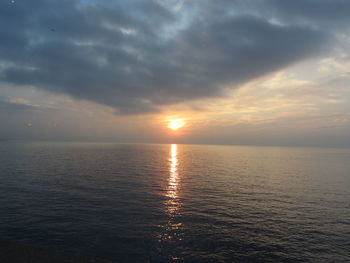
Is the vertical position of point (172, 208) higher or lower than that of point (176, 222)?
lower

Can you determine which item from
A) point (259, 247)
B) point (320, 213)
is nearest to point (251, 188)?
point (320, 213)

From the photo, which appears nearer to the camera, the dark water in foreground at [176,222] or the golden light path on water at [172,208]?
the dark water in foreground at [176,222]

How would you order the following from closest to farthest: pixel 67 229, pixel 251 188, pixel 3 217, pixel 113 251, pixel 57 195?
pixel 113 251
pixel 67 229
pixel 3 217
pixel 57 195
pixel 251 188

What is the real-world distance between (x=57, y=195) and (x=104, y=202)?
10577mm

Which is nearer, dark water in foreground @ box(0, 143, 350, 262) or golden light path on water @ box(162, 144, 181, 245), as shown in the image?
dark water in foreground @ box(0, 143, 350, 262)

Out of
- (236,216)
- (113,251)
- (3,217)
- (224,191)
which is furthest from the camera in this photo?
(224,191)

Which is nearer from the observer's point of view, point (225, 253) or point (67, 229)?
point (225, 253)

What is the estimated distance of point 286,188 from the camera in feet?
194

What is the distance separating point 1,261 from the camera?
Answer: 12922 mm

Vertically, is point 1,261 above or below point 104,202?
above

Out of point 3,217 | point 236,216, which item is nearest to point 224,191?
point 236,216

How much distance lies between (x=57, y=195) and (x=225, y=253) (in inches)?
1334

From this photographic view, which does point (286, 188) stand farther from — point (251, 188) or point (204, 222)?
point (204, 222)

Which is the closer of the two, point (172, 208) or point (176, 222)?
point (176, 222)
